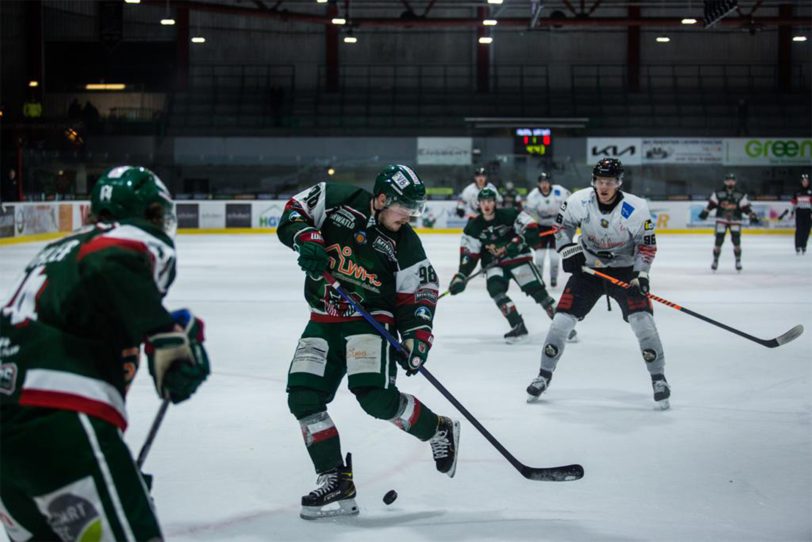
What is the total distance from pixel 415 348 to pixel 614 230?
228 cm

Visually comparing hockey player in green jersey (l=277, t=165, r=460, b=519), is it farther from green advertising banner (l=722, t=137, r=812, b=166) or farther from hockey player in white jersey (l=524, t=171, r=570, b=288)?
green advertising banner (l=722, t=137, r=812, b=166)


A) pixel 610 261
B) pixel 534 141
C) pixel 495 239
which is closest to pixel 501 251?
pixel 495 239

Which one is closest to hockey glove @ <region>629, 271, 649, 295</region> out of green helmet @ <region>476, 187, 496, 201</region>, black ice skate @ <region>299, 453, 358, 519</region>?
black ice skate @ <region>299, 453, 358, 519</region>

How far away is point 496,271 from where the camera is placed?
7.98m

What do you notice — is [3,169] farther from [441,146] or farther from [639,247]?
[639,247]

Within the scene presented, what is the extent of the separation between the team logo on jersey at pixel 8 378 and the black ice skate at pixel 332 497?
Answer: 158 centimetres

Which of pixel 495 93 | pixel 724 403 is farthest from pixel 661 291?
pixel 495 93

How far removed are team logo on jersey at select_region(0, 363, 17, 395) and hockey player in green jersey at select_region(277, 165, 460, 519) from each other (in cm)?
149

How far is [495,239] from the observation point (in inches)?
314

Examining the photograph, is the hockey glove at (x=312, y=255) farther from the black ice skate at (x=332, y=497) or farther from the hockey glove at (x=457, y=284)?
the hockey glove at (x=457, y=284)

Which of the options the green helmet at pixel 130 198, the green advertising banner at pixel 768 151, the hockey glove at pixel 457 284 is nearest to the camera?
the green helmet at pixel 130 198

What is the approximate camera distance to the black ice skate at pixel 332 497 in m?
3.39

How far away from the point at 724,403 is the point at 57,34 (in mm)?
26238

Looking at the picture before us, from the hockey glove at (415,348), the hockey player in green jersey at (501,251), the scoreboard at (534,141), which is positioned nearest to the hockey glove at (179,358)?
the hockey glove at (415,348)
